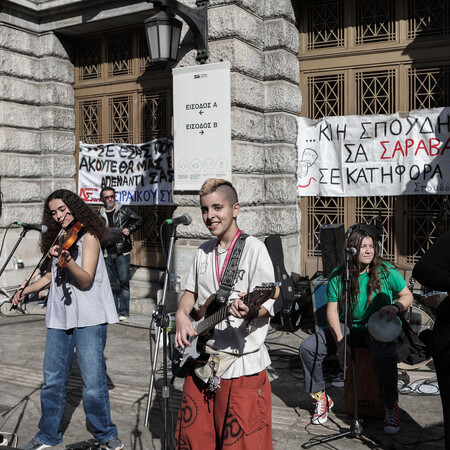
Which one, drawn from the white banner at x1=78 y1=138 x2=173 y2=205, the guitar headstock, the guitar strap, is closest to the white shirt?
the guitar strap

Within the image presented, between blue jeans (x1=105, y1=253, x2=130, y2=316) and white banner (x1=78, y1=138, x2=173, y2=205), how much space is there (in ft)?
4.42

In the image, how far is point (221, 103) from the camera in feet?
29.0

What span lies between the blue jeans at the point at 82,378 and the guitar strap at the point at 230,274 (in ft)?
5.45

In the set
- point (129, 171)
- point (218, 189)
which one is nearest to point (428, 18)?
point (129, 171)

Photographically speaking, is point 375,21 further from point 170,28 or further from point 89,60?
point 89,60

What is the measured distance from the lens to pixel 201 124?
9.02m

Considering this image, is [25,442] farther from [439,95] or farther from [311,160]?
[439,95]

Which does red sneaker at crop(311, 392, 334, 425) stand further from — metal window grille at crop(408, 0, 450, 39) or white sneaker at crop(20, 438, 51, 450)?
metal window grille at crop(408, 0, 450, 39)

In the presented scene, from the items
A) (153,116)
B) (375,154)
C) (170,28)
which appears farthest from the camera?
(153,116)

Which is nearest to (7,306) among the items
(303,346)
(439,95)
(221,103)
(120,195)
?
(120,195)

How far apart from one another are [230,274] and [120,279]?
636cm

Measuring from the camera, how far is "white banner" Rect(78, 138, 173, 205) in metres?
→ 10.6

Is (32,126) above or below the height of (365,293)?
above

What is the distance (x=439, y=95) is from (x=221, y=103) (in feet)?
10.3
